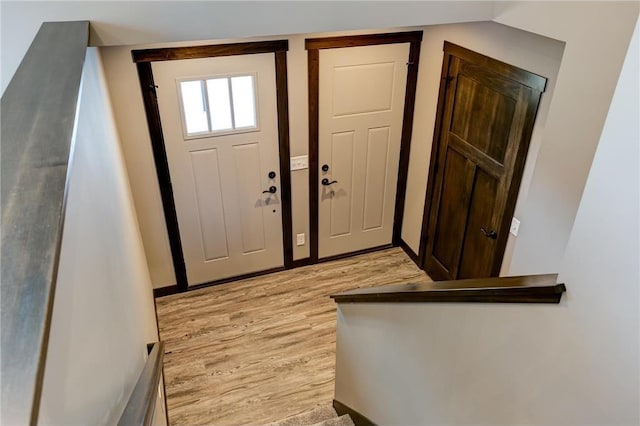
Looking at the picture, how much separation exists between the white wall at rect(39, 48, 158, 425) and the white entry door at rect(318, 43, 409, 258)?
2.16m

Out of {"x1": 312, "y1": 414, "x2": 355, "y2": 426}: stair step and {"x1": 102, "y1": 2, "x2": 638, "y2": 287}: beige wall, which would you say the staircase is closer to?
{"x1": 312, "y1": 414, "x2": 355, "y2": 426}: stair step

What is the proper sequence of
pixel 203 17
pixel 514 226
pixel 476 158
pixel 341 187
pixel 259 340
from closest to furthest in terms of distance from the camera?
pixel 203 17, pixel 514 226, pixel 476 158, pixel 259 340, pixel 341 187

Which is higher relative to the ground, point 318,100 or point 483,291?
point 483,291

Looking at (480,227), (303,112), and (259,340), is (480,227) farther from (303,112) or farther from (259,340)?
(259,340)

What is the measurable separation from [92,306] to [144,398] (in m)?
0.67

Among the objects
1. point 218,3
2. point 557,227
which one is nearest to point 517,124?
point 557,227

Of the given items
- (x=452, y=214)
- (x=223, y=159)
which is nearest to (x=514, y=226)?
(x=452, y=214)

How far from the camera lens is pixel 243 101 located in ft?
12.3

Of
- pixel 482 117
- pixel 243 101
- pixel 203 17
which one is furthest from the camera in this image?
pixel 243 101

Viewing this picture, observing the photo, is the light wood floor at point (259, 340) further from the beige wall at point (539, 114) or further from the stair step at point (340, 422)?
the stair step at point (340, 422)

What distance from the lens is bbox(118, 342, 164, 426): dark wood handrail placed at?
1452 mm

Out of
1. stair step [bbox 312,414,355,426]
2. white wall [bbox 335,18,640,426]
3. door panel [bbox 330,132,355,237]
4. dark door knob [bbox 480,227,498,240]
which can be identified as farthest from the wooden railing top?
door panel [bbox 330,132,355,237]

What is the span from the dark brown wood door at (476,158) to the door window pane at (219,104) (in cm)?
172

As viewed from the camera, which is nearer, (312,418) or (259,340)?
(312,418)
